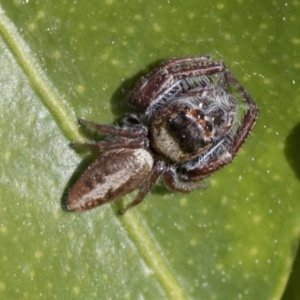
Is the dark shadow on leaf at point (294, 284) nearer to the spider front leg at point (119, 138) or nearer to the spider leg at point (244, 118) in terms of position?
the spider leg at point (244, 118)

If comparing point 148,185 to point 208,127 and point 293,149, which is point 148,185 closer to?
point 208,127

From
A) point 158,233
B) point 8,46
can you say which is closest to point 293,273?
point 158,233

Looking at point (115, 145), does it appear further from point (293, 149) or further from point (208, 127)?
point (293, 149)

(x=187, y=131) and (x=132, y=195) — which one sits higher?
(x=187, y=131)

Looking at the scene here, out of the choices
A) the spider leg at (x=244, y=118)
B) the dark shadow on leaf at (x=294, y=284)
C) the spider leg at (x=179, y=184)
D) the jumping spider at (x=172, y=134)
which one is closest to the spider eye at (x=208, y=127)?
the jumping spider at (x=172, y=134)

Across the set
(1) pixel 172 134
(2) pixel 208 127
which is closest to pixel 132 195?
(1) pixel 172 134

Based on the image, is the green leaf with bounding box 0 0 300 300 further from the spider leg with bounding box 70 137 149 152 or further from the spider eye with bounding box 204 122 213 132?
the spider eye with bounding box 204 122 213 132

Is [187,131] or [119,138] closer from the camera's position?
[187,131]

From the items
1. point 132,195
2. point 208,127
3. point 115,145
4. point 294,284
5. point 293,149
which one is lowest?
point 294,284
